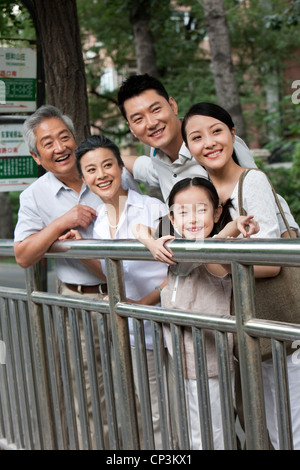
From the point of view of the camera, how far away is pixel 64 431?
3.24 m

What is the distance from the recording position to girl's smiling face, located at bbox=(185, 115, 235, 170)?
2.64 meters

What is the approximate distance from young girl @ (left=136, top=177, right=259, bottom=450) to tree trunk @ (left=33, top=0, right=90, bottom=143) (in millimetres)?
2530

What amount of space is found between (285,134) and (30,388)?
19.3 m

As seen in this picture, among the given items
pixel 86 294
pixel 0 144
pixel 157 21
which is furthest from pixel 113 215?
pixel 157 21

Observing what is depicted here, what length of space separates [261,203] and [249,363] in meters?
0.57

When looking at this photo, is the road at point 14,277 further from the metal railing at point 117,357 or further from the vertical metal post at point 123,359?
the vertical metal post at point 123,359

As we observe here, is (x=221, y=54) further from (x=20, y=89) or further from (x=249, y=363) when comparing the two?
(x=249, y=363)

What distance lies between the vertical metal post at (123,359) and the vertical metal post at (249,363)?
0.67 metres

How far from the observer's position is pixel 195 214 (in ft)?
8.46

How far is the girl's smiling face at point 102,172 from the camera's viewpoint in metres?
3.10

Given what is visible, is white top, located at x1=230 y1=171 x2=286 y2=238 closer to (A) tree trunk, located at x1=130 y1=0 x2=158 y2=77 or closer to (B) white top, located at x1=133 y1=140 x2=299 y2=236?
(B) white top, located at x1=133 y1=140 x2=299 y2=236

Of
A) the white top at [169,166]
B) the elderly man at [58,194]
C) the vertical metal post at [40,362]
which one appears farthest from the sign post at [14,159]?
the vertical metal post at [40,362]

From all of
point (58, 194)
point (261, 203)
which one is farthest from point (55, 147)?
point (261, 203)
